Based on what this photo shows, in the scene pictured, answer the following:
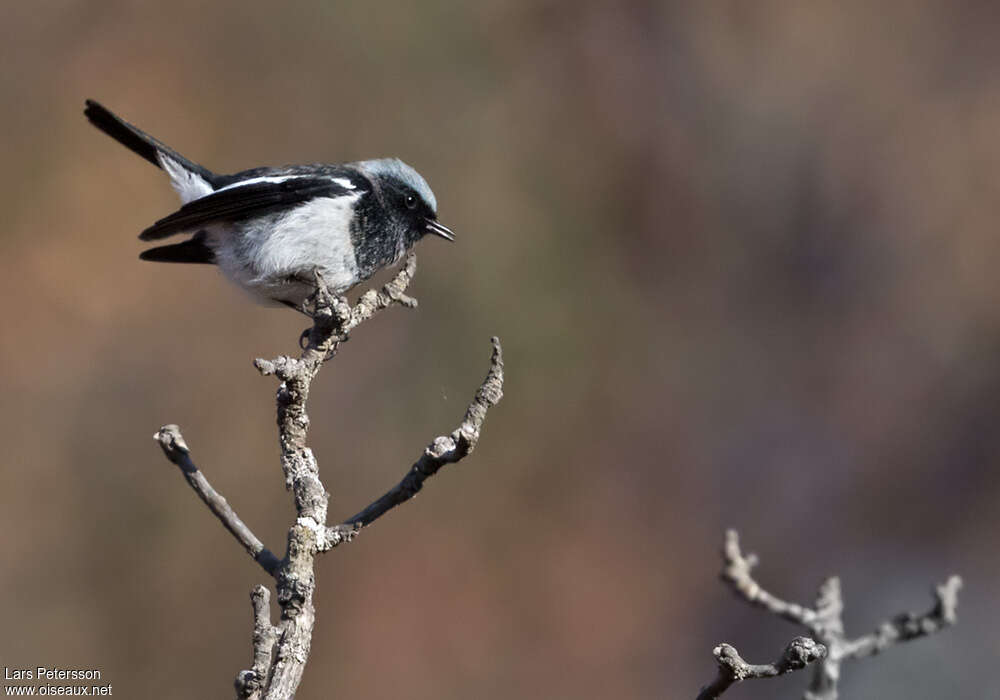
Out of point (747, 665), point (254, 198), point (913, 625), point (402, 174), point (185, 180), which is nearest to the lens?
point (747, 665)

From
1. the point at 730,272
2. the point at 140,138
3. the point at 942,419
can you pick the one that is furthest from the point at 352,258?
the point at 942,419

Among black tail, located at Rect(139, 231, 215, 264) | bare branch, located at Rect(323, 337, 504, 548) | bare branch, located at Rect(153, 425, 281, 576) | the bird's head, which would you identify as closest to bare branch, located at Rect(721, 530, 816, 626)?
bare branch, located at Rect(323, 337, 504, 548)

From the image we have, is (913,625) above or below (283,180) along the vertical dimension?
below

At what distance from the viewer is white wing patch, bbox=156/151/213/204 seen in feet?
12.9

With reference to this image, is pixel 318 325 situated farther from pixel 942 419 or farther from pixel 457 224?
pixel 942 419

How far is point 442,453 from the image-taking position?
1.78m

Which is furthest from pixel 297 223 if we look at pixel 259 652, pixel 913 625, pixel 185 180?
pixel 913 625

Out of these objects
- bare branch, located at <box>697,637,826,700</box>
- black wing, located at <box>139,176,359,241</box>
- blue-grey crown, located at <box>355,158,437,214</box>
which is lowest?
bare branch, located at <box>697,637,826,700</box>

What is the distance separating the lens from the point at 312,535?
1.85m

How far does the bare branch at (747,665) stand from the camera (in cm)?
157

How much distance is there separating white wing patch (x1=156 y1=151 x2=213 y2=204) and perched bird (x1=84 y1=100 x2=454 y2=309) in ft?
0.07

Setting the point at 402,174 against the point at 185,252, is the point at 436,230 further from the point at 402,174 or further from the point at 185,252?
the point at 185,252

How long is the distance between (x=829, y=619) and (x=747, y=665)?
1.84 feet

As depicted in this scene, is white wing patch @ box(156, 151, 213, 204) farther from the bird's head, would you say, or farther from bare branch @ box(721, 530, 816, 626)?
bare branch @ box(721, 530, 816, 626)
